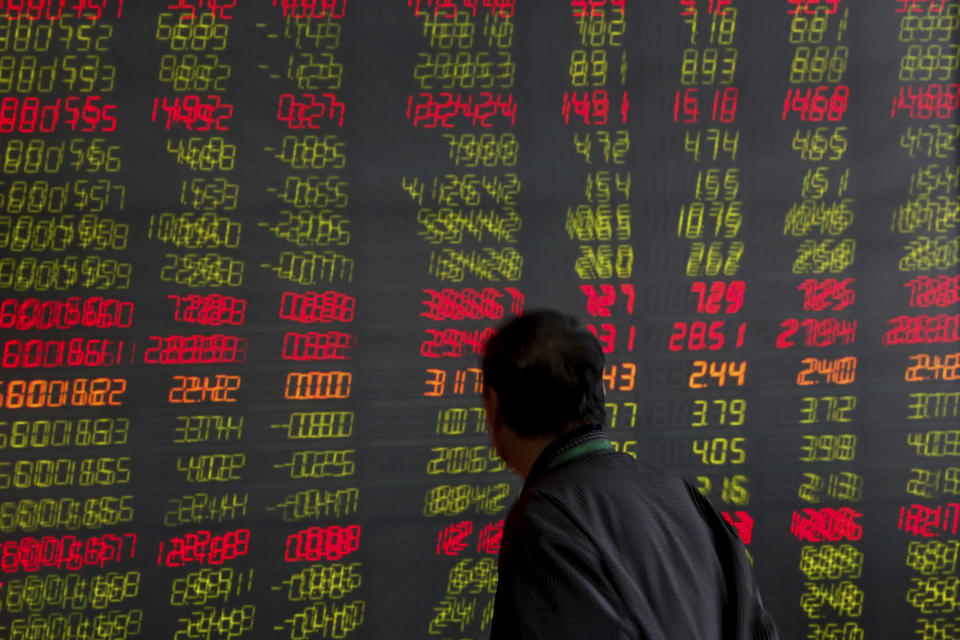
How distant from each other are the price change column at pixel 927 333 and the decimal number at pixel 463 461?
1.34 meters

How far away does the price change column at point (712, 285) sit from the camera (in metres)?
3.42

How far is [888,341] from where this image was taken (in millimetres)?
3484

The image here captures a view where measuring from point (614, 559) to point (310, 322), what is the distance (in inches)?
81.6

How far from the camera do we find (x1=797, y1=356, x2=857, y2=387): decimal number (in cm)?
345

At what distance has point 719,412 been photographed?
3432mm

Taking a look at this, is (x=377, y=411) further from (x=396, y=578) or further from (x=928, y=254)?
(x=928, y=254)

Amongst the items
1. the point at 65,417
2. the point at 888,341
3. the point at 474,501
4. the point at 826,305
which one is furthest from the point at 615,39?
the point at 65,417

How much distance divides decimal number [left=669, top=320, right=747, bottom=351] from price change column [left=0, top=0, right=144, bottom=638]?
1.70 metres

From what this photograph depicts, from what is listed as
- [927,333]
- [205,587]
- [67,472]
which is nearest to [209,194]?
[67,472]

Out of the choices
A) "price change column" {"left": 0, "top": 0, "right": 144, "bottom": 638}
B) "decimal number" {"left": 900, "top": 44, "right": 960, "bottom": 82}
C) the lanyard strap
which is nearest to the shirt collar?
the lanyard strap

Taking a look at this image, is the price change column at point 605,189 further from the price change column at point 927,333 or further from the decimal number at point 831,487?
the price change column at point 927,333

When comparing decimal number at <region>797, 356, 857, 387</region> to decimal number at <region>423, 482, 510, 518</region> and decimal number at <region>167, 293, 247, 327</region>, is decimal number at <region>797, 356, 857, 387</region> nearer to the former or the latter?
decimal number at <region>423, 482, 510, 518</region>

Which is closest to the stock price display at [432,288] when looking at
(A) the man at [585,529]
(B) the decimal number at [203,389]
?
(B) the decimal number at [203,389]

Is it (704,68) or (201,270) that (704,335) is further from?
(201,270)
